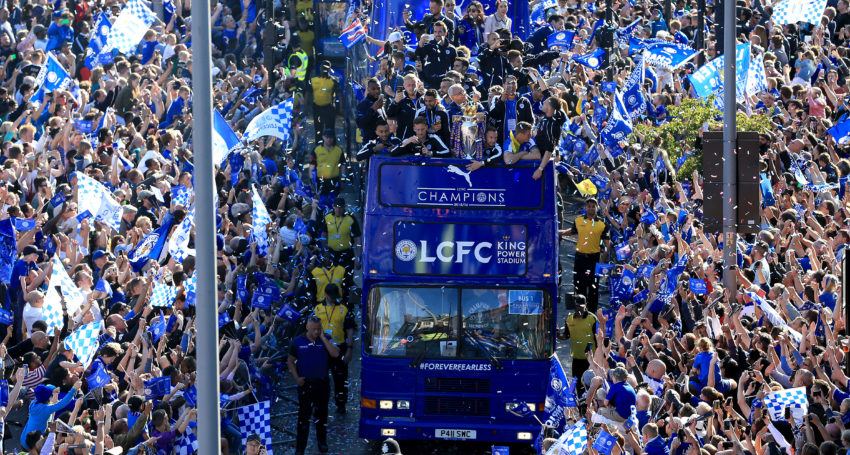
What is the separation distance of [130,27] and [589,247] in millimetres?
8710

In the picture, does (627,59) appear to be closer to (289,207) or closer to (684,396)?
(289,207)

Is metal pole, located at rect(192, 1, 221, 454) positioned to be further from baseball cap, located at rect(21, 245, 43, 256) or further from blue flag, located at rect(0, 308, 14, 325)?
baseball cap, located at rect(21, 245, 43, 256)

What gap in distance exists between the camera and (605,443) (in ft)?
40.0

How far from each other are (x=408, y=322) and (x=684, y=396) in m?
3.64

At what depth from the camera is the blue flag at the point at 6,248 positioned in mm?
16297

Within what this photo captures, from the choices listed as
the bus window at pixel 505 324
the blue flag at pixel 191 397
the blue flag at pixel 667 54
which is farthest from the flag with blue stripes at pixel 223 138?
the blue flag at pixel 667 54

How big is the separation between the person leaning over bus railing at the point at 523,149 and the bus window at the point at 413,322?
1576 millimetres

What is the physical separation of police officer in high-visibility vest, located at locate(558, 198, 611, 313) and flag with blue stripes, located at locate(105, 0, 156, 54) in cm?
822

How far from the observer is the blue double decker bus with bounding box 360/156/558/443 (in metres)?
16.1

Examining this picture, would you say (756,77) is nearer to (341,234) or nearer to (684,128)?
(684,128)

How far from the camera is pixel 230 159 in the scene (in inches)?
917

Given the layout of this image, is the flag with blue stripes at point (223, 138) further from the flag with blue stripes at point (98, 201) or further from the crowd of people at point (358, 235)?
the flag with blue stripes at point (98, 201)

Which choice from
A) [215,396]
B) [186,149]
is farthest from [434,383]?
[186,149]

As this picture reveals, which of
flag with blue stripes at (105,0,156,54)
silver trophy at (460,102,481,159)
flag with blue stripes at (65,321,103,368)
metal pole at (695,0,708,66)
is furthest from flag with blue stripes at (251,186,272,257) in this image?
metal pole at (695,0,708,66)
